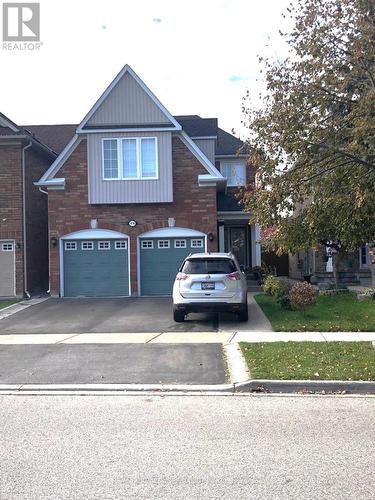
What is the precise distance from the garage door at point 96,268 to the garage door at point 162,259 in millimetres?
704

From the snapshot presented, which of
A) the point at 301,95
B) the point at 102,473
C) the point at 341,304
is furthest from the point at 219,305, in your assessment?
the point at 102,473

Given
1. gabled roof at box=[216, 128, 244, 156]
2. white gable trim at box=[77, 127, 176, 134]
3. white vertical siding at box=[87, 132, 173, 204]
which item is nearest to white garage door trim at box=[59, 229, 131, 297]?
white vertical siding at box=[87, 132, 173, 204]

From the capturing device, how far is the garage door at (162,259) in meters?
19.6

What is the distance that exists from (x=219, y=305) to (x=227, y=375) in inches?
177

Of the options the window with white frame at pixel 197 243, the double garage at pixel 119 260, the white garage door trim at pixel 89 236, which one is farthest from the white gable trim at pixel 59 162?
the window with white frame at pixel 197 243

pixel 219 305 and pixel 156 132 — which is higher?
pixel 156 132

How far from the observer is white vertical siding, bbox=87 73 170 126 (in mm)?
19484

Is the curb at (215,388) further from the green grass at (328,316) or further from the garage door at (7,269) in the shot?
the garage door at (7,269)

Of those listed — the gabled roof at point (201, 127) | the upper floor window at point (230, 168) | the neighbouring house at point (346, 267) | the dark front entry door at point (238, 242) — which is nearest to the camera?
the neighbouring house at point (346, 267)

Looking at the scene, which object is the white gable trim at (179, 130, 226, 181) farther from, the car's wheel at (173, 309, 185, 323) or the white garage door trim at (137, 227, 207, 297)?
the car's wheel at (173, 309, 185, 323)

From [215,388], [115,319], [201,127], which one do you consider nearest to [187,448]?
[215,388]

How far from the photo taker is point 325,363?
332 inches

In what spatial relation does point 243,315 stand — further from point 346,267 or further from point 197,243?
point 346,267

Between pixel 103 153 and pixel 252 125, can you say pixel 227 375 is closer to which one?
pixel 252 125
